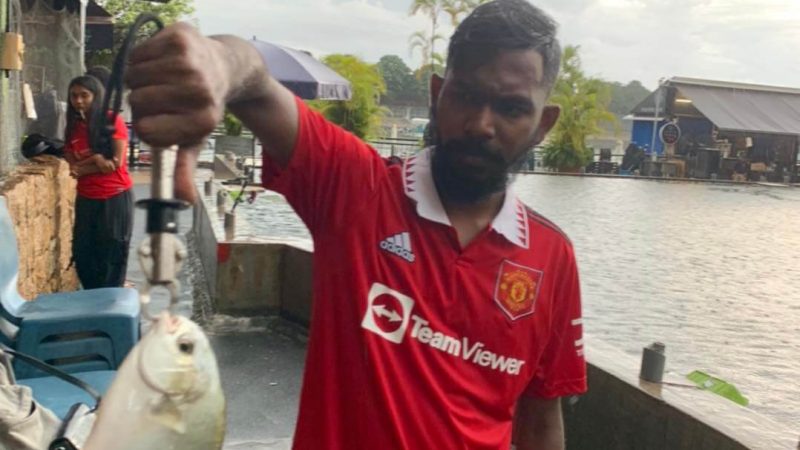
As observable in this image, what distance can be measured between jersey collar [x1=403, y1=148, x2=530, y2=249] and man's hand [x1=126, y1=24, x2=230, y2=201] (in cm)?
69

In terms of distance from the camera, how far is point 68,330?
148 inches

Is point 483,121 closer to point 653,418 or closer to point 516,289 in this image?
point 516,289

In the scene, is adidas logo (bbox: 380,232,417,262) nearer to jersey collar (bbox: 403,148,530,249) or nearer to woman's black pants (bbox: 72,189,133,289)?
jersey collar (bbox: 403,148,530,249)

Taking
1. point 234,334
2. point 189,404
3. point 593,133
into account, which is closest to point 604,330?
point 234,334

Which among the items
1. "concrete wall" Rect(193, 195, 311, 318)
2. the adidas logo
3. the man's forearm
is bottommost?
"concrete wall" Rect(193, 195, 311, 318)

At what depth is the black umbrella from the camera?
1232 cm

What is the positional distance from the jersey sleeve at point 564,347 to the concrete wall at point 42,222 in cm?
375

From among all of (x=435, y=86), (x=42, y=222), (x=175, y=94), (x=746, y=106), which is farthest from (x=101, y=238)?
(x=746, y=106)

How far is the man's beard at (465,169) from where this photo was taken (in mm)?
1829

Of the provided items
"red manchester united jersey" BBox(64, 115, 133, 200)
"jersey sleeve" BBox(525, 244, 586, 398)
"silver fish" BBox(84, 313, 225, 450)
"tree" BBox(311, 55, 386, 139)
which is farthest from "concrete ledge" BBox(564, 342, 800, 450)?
"tree" BBox(311, 55, 386, 139)

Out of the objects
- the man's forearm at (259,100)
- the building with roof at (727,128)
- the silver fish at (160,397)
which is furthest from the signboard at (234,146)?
the building with roof at (727,128)

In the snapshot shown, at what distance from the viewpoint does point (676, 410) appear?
3396 millimetres

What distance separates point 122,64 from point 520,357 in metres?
1.03

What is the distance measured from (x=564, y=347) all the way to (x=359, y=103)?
27.7m
